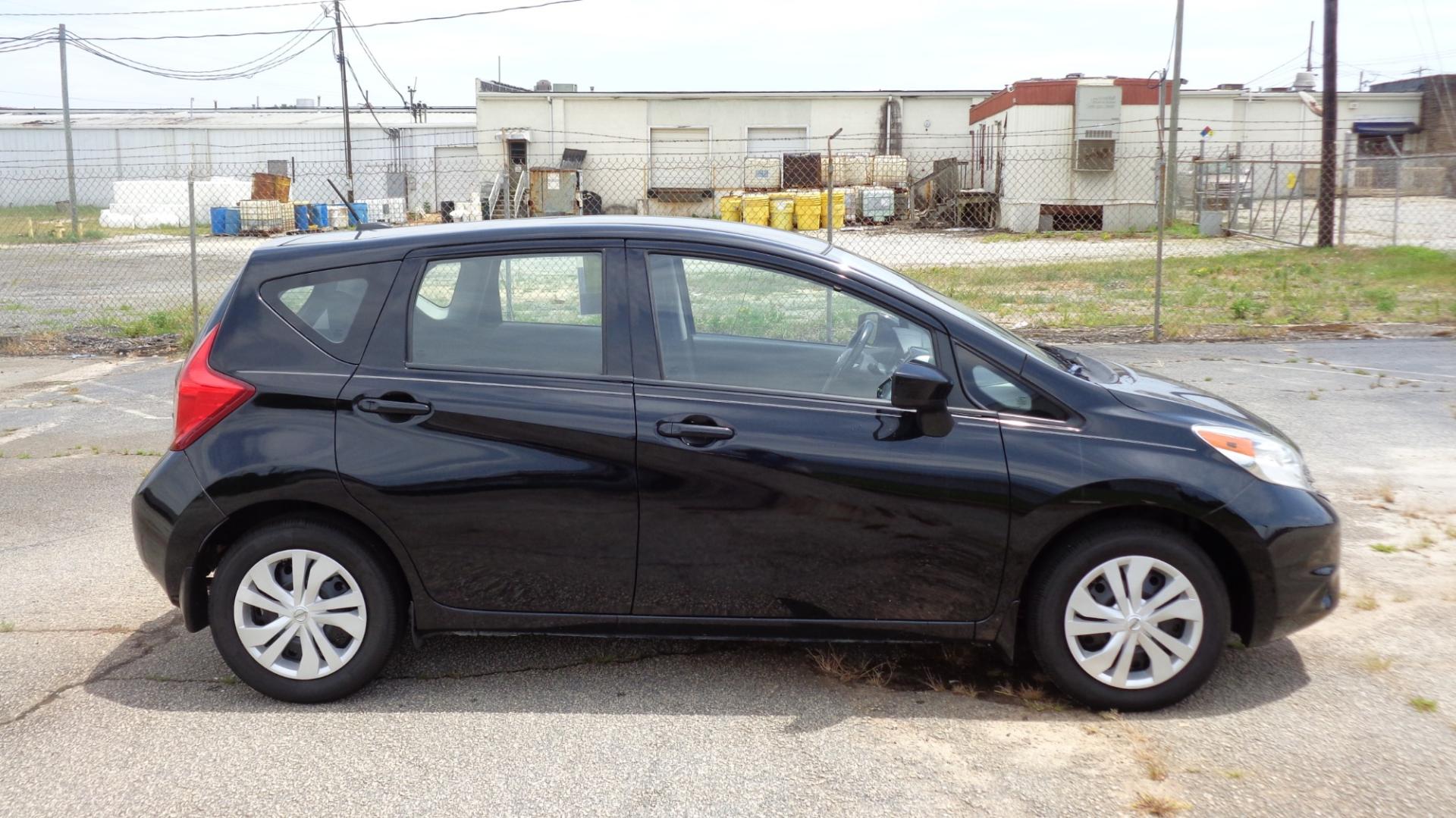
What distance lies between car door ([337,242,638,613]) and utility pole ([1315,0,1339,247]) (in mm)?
20215

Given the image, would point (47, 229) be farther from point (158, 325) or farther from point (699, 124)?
point (158, 325)

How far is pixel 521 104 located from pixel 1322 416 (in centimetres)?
3948

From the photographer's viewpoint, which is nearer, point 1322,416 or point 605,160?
point 1322,416

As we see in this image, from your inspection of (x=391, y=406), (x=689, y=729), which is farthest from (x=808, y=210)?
(x=689, y=729)

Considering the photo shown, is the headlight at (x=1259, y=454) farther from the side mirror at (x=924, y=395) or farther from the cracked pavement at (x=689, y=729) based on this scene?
the side mirror at (x=924, y=395)

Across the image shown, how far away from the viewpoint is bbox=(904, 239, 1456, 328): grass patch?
13.9 metres

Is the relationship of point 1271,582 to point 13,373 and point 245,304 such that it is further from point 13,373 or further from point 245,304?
point 13,373

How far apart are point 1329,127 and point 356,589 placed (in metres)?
22.9

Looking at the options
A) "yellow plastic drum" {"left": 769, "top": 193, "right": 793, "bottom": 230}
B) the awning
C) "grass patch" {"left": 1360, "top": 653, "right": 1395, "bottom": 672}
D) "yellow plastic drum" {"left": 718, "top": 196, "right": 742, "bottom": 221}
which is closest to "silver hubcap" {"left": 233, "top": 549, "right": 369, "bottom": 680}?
"grass patch" {"left": 1360, "top": 653, "right": 1395, "bottom": 672}

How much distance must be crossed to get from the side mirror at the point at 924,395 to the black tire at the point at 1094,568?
567mm

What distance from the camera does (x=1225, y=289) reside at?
670 inches

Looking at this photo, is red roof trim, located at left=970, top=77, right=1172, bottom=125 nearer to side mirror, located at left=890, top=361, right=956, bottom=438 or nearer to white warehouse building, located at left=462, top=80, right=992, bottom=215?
white warehouse building, located at left=462, top=80, right=992, bottom=215

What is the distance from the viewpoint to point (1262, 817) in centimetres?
327

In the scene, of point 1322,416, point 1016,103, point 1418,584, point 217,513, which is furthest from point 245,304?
point 1016,103
